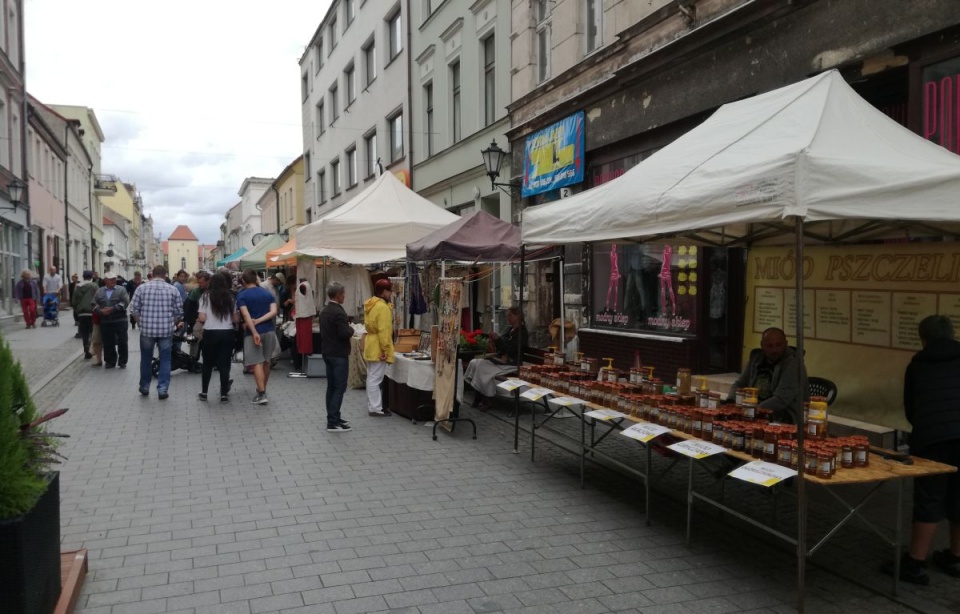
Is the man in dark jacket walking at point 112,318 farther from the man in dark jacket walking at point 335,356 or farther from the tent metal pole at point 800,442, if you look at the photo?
the tent metal pole at point 800,442

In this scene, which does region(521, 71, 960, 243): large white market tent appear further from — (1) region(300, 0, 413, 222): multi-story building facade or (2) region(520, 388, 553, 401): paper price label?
(1) region(300, 0, 413, 222): multi-story building facade

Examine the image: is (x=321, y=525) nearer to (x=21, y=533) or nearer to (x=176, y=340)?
(x=21, y=533)

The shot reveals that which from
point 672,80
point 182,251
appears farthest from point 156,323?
point 182,251

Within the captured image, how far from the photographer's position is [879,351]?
606 cm

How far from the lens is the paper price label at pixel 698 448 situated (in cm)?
441

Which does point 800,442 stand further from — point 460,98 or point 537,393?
point 460,98

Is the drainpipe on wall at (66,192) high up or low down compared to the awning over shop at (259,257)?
up

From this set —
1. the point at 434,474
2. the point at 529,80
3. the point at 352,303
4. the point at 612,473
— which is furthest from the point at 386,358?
the point at 529,80

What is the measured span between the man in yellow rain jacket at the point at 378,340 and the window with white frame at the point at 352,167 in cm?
1912

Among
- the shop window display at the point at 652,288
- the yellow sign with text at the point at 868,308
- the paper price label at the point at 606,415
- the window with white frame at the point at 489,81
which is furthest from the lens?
the window with white frame at the point at 489,81

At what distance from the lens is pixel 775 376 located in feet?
18.3

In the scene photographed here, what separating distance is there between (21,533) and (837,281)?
6.30 meters

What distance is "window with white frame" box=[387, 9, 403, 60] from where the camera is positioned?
22141 millimetres

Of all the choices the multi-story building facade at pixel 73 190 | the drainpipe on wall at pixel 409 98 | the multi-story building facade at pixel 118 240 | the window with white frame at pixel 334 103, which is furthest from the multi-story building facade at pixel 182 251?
the drainpipe on wall at pixel 409 98
